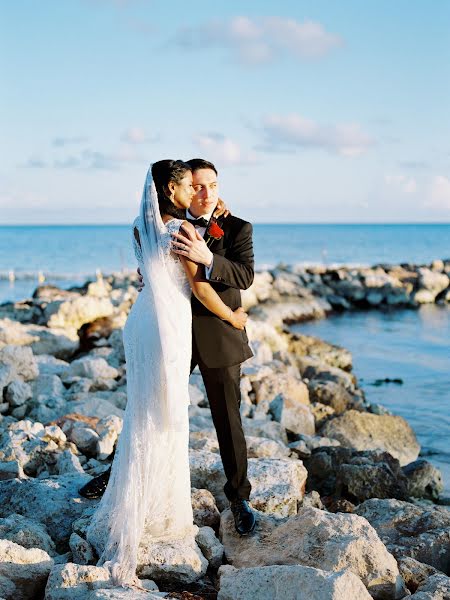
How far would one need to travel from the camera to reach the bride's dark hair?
3842 mm

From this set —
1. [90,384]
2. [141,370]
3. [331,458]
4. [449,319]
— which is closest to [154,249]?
[141,370]

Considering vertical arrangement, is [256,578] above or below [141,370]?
below

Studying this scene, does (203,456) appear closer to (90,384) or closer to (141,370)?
(141,370)

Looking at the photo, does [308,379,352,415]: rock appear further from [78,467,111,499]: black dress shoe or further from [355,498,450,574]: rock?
[78,467,111,499]: black dress shoe

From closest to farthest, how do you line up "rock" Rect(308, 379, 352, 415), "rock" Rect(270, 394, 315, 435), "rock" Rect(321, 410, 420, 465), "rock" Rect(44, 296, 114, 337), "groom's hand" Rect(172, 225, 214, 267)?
1. "groom's hand" Rect(172, 225, 214, 267)
2. "rock" Rect(270, 394, 315, 435)
3. "rock" Rect(321, 410, 420, 465)
4. "rock" Rect(308, 379, 352, 415)
5. "rock" Rect(44, 296, 114, 337)

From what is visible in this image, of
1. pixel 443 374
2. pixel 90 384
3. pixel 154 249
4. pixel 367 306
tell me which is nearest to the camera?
pixel 154 249

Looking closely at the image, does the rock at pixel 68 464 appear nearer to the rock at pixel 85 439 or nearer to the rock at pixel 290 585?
the rock at pixel 85 439

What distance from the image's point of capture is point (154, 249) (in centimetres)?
385

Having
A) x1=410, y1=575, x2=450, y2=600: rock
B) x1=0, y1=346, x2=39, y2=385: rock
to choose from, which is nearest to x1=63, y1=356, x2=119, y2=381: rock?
x1=0, y1=346, x2=39, y2=385: rock

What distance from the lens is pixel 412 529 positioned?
4.95 meters

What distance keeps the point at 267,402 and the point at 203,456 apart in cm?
352

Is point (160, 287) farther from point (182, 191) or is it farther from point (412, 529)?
point (412, 529)

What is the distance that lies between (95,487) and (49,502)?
0.29 m

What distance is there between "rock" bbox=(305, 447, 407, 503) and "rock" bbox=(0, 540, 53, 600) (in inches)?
125
